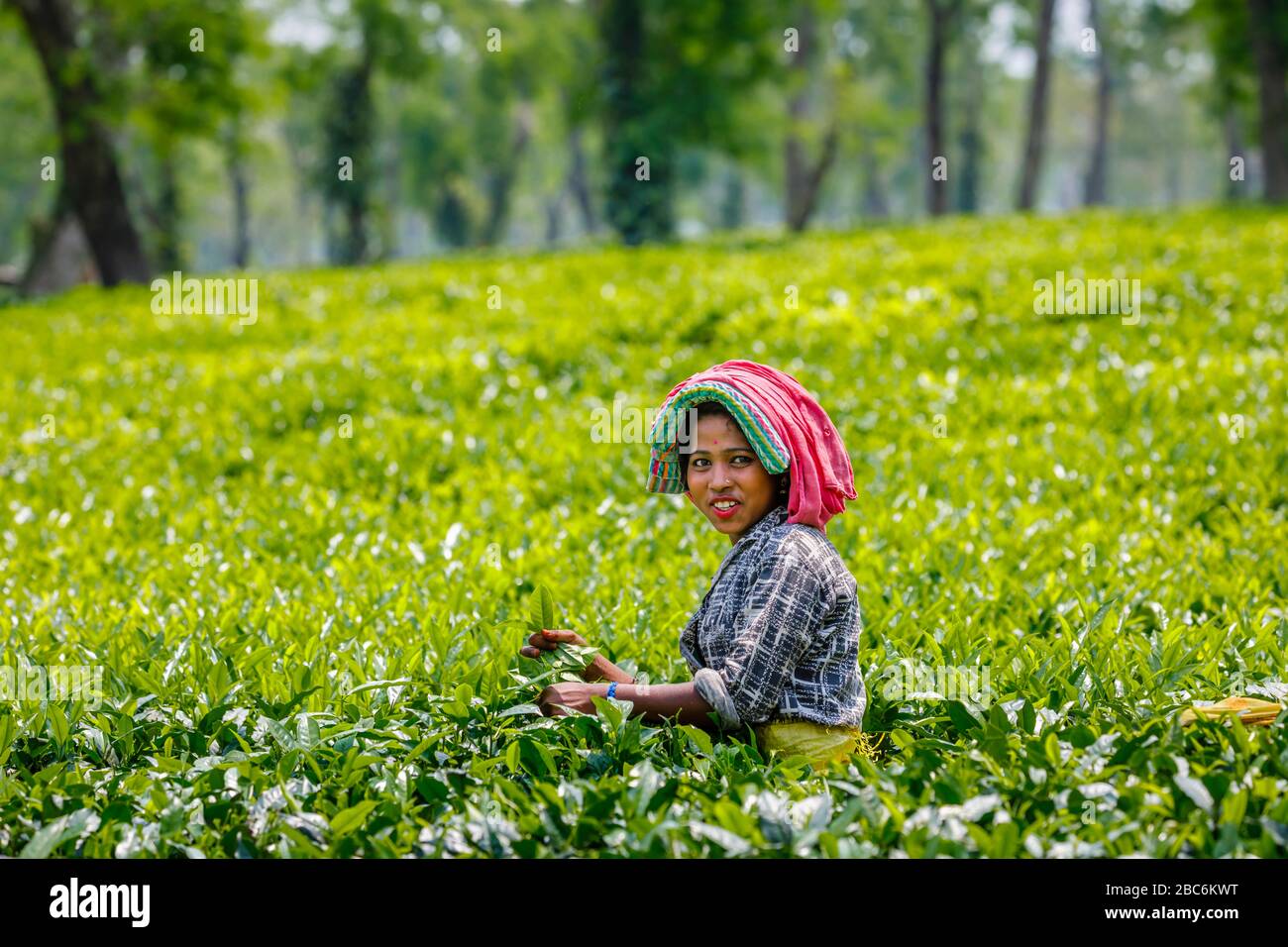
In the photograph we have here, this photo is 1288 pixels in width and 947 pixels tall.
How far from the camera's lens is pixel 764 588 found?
312 centimetres

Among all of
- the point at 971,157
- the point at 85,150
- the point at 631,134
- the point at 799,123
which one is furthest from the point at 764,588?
the point at 971,157

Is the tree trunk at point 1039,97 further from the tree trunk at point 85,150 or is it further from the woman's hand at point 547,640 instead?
the woman's hand at point 547,640

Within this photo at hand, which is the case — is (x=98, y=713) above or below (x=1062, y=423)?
below

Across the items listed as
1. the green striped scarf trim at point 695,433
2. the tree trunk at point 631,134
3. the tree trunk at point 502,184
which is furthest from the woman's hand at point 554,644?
the tree trunk at point 502,184

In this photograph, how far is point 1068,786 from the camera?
2889mm

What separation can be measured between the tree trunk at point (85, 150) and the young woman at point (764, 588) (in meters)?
16.0

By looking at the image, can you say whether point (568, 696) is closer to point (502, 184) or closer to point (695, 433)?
point (695, 433)

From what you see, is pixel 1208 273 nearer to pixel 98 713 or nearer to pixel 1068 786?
pixel 1068 786

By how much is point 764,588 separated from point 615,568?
7.61 ft

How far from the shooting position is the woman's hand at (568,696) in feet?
10.6

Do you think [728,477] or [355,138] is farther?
[355,138]

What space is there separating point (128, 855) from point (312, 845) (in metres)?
0.47

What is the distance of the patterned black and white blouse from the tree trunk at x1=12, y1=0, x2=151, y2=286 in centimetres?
1616

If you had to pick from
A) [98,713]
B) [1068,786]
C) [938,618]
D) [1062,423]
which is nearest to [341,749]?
[98,713]
